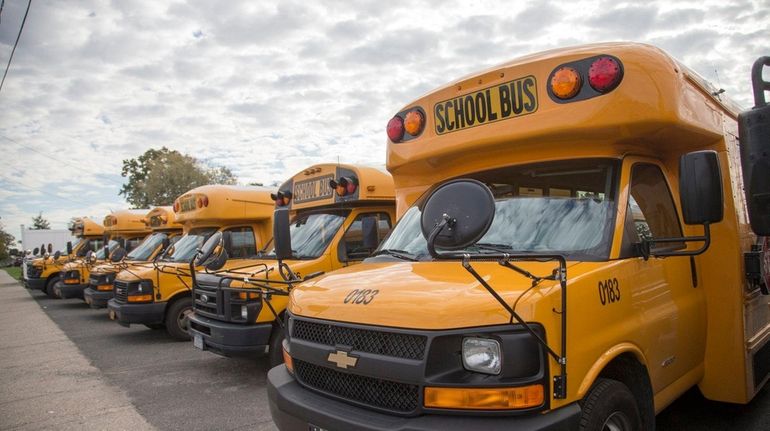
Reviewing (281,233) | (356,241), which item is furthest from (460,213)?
(356,241)

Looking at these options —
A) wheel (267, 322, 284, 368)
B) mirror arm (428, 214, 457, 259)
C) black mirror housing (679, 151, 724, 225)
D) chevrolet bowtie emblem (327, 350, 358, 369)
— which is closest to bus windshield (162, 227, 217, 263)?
wheel (267, 322, 284, 368)

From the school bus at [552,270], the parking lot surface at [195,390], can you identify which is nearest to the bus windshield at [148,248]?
the parking lot surface at [195,390]

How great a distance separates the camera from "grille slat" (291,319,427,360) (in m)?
2.44

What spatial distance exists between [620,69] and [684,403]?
3.30 m

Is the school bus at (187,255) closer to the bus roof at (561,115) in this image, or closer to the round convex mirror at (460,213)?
the bus roof at (561,115)

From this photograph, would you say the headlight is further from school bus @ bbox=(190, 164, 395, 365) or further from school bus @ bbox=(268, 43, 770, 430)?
school bus @ bbox=(190, 164, 395, 365)

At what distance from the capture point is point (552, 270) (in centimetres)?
259

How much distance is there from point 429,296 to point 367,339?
42 centimetres

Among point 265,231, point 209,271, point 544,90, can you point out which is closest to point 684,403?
point 544,90

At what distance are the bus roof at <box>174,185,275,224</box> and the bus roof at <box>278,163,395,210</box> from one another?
195 centimetres

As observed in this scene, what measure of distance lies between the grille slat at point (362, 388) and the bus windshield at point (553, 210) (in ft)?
3.32

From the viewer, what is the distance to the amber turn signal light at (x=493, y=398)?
88.7 inches

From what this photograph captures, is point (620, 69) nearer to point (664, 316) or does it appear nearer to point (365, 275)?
point (664, 316)

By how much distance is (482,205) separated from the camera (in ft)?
7.99
